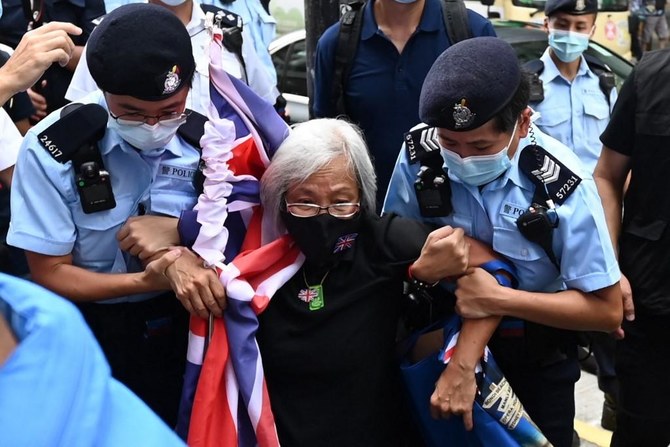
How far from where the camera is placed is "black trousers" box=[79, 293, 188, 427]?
2.65m

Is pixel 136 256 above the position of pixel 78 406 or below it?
below

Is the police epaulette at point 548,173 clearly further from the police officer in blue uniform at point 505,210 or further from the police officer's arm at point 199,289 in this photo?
the police officer's arm at point 199,289

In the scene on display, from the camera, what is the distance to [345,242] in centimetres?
245

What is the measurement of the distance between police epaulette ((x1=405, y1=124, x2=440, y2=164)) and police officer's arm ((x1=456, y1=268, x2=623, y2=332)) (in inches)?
15.1

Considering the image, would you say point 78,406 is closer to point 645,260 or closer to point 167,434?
point 167,434

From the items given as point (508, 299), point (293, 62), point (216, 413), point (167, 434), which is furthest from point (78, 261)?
point (293, 62)

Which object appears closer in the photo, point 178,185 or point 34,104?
point 178,185

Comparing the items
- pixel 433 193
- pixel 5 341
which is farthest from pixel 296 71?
pixel 5 341

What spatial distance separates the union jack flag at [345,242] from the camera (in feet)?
7.99

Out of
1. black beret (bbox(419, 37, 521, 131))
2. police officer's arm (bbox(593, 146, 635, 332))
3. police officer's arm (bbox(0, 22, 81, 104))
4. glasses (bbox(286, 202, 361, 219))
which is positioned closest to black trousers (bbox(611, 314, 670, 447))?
police officer's arm (bbox(593, 146, 635, 332))

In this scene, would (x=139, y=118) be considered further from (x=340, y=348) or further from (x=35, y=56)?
(x=340, y=348)

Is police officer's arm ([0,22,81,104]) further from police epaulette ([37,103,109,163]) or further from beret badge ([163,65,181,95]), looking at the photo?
beret badge ([163,65,181,95])

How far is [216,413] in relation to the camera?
235cm

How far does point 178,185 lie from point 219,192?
0.81 feet
